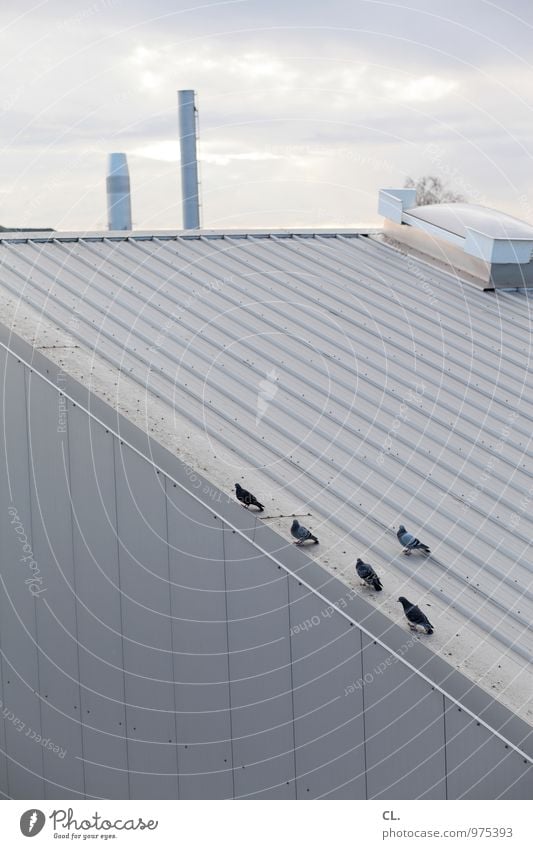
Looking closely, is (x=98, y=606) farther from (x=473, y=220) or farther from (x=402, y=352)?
(x=473, y=220)

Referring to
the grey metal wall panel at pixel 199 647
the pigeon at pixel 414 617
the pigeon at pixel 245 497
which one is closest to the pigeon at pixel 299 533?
the pigeon at pixel 245 497

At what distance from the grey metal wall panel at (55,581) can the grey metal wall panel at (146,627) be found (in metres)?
0.71

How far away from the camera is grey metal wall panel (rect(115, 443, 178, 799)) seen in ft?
A: 30.0

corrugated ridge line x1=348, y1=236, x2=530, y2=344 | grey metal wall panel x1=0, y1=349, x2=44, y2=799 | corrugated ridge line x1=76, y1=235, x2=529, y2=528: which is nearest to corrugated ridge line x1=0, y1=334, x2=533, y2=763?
grey metal wall panel x1=0, y1=349, x2=44, y2=799

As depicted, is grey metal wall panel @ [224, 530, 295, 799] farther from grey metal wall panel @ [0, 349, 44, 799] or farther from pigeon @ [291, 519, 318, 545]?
grey metal wall panel @ [0, 349, 44, 799]

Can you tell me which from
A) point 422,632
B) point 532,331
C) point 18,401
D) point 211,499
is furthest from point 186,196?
point 422,632

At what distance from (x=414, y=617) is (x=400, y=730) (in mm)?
741

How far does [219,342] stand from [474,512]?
357cm

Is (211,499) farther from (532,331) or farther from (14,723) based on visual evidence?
(532,331)

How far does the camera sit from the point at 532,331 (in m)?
14.4

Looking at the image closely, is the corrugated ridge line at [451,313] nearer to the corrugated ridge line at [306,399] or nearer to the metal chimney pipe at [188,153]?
the corrugated ridge line at [306,399]

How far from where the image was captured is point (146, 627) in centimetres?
934
